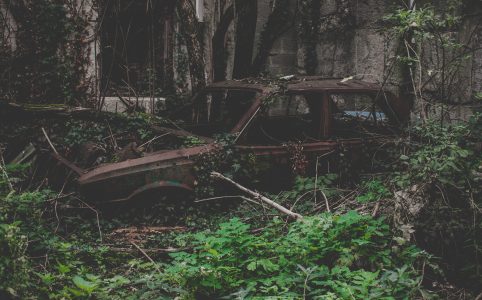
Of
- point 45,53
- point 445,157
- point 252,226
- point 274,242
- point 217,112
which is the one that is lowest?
point 252,226

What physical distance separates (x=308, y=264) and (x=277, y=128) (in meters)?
3.06

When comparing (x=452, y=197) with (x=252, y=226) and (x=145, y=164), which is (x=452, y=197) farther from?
(x=145, y=164)

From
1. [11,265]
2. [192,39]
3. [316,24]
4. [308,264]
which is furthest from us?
[316,24]

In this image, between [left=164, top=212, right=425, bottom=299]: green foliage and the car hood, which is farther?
the car hood

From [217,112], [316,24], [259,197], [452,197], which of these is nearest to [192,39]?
[217,112]

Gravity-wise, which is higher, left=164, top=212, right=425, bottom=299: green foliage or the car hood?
the car hood

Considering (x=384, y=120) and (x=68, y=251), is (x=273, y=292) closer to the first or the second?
(x=68, y=251)

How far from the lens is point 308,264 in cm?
449

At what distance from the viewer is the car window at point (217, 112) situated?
692 cm

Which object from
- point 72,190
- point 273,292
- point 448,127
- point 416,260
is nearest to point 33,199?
point 72,190

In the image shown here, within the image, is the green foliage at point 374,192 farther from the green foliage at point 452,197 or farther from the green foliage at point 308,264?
the green foliage at point 308,264

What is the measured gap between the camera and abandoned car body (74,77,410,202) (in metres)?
6.08

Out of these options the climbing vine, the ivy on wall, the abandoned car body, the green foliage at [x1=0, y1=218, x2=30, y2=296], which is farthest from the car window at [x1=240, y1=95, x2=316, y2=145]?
Answer: the climbing vine

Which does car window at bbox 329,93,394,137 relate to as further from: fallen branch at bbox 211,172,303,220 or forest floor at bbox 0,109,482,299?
fallen branch at bbox 211,172,303,220
